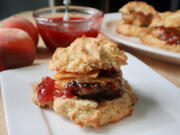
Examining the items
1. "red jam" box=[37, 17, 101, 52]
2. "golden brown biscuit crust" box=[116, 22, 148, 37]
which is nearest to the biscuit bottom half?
"red jam" box=[37, 17, 101, 52]

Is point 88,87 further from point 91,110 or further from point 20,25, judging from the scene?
point 20,25

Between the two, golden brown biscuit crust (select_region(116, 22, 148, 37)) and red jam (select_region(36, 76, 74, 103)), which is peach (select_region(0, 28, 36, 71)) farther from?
golden brown biscuit crust (select_region(116, 22, 148, 37))

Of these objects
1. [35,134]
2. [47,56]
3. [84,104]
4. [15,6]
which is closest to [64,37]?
[47,56]

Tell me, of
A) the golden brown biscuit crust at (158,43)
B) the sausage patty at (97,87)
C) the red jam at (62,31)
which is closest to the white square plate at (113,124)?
the sausage patty at (97,87)

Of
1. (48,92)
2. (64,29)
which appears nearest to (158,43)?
(64,29)

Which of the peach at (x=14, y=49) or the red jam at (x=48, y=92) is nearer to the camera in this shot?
the red jam at (x=48, y=92)

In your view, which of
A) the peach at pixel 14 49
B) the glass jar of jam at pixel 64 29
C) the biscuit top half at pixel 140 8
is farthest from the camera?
the biscuit top half at pixel 140 8

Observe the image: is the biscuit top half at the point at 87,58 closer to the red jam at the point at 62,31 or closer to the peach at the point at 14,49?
the peach at the point at 14,49
